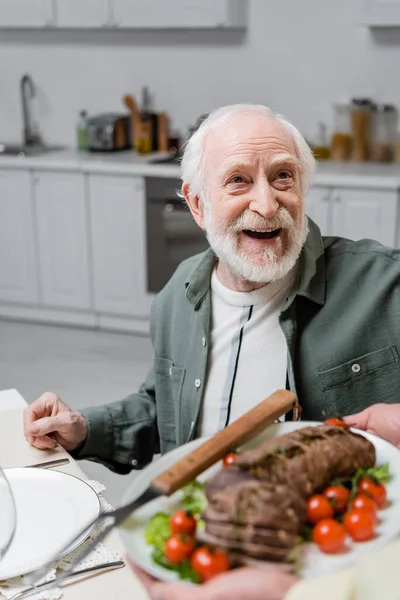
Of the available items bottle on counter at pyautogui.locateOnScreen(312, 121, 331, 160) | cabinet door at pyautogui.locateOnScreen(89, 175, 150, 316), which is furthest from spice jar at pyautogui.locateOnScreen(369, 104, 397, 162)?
cabinet door at pyautogui.locateOnScreen(89, 175, 150, 316)

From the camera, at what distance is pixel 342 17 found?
4.16 m

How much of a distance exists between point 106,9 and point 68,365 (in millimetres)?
1952

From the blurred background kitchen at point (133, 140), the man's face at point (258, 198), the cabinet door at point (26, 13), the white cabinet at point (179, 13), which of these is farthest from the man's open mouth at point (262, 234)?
the cabinet door at point (26, 13)

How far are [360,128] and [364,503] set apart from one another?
350 centimetres

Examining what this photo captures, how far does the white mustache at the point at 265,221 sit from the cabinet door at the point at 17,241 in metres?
3.20

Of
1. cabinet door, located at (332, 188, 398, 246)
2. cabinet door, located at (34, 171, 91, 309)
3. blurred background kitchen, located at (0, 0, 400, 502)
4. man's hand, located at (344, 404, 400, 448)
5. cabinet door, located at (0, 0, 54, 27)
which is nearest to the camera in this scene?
man's hand, located at (344, 404, 400, 448)

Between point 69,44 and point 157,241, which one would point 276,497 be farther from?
point 69,44

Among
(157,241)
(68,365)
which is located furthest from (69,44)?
(68,365)

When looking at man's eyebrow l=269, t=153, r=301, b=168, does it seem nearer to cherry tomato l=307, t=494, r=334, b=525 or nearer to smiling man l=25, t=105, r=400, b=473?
smiling man l=25, t=105, r=400, b=473

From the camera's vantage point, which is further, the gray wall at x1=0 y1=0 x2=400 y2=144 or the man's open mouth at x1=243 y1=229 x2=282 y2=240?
the gray wall at x1=0 y1=0 x2=400 y2=144

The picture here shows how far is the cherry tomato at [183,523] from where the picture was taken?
2.82ft

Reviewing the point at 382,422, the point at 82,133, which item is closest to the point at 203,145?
the point at 382,422

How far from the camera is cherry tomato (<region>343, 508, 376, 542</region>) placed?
34.5 inches

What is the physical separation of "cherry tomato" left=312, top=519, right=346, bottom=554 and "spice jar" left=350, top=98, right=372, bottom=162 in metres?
3.53
